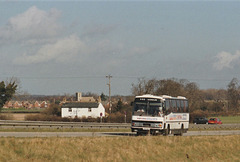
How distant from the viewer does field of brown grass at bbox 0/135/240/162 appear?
18.8m

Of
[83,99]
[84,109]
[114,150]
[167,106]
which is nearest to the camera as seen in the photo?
[114,150]


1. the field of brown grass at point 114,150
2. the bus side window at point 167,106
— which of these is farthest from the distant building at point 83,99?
the field of brown grass at point 114,150

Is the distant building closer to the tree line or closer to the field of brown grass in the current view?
the tree line

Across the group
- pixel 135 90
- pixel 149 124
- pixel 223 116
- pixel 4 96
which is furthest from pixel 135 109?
pixel 223 116

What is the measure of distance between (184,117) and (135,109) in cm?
735

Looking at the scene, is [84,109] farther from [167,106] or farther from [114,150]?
[114,150]

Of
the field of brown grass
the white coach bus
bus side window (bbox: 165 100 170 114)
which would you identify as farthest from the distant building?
the field of brown grass

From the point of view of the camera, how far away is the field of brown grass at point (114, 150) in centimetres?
1875

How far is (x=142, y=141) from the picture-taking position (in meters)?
24.3

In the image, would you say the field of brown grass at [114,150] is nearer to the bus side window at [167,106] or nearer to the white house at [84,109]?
the bus side window at [167,106]

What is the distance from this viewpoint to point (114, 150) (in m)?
21.0

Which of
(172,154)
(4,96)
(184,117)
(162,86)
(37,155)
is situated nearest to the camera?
(37,155)

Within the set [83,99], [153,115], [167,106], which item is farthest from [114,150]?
[83,99]

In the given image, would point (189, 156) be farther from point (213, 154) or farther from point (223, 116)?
point (223, 116)
